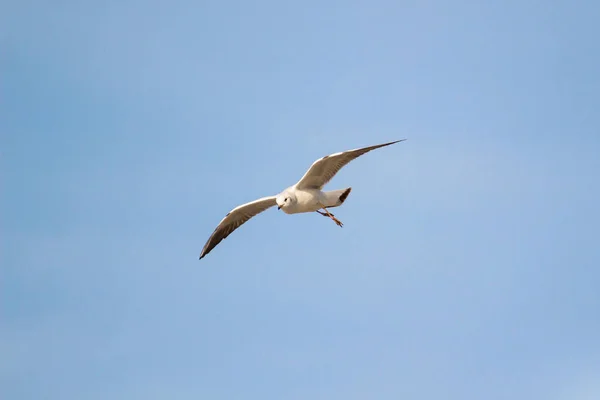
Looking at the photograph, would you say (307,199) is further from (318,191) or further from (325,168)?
(325,168)

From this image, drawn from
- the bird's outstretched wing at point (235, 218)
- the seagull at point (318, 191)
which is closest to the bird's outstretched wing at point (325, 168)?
the seagull at point (318, 191)

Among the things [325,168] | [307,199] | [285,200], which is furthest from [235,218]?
[325,168]

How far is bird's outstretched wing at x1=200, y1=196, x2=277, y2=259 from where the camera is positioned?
24.6 meters

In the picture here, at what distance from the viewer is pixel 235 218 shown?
2516 centimetres

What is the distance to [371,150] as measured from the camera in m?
21.3

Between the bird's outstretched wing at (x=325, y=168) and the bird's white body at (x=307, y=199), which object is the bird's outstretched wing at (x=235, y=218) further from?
the bird's outstretched wing at (x=325, y=168)

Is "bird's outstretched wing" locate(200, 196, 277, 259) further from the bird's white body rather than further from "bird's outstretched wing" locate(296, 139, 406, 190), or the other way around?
"bird's outstretched wing" locate(296, 139, 406, 190)

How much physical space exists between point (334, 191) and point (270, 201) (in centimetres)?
251

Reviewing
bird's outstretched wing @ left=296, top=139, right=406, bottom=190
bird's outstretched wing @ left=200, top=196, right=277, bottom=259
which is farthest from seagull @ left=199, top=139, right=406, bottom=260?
bird's outstretched wing @ left=200, top=196, right=277, bottom=259

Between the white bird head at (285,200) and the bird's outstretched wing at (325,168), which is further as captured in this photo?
the white bird head at (285,200)

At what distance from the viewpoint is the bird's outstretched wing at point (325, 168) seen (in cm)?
2159

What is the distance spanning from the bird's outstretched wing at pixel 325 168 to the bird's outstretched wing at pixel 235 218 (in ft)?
6.14

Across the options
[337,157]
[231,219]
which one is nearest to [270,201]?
[231,219]

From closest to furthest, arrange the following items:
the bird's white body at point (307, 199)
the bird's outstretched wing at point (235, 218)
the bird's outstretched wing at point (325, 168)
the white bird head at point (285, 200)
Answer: the bird's outstretched wing at point (325, 168) < the bird's white body at point (307, 199) < the white bird head at point (285, 200) < the bird's outstretched wing at point (235, 218)
